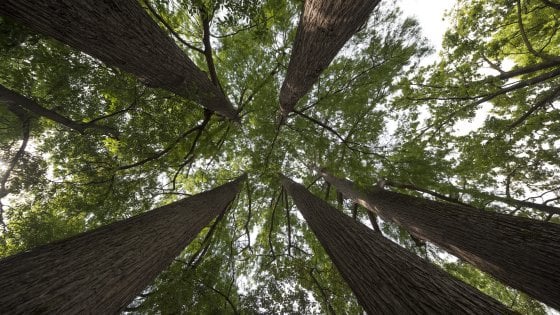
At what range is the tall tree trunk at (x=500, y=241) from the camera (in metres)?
2.50

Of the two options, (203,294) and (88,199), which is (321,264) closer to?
(203,294)

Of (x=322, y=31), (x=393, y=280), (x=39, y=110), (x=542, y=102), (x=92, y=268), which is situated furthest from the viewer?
(x=542, y=102)

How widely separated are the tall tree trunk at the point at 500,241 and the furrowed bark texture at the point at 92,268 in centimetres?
390

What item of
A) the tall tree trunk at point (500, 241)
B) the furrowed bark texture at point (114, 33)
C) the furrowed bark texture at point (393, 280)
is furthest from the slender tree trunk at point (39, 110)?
the tall tree trunk at point (500, 241)

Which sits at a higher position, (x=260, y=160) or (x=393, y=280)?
(x=260, y=160)

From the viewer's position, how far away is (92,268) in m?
1.91

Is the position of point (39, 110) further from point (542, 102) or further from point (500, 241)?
point (542, 102)

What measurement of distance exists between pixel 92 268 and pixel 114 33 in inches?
83.7

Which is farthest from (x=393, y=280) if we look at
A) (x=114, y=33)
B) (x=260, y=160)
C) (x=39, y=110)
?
(x=39, y=110)

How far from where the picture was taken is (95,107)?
505cm

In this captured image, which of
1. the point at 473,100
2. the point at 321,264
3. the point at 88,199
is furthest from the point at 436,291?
the point at 473,100

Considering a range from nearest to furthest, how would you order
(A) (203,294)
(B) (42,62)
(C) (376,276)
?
1. (C) (376,276)
2. (B) (42,62)
3. (A) (203,294)

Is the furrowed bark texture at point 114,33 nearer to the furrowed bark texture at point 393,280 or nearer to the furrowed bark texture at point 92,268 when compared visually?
the furrowed bark texture at point 92,268

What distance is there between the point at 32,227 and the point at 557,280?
385 inches
